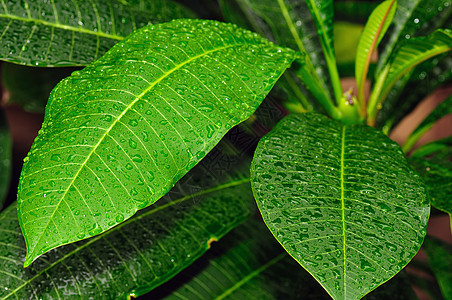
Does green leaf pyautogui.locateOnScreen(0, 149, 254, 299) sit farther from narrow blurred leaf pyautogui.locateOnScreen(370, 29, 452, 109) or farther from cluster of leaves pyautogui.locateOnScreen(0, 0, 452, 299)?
narrow blurred leaf pyautogui.locateOnScreen(370, 29, 452, 109)

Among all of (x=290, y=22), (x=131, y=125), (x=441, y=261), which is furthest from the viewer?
(x=290, y=22)

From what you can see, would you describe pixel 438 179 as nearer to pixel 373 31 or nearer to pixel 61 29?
pixel 373 31

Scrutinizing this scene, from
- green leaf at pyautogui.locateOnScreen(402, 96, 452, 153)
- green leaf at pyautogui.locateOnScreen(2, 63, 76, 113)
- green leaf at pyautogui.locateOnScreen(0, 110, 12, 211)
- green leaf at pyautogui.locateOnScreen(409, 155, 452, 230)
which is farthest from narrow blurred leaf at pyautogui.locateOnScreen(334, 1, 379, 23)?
green leaf at pyautogui.locateOnScreen(0, 110, 12, 211)

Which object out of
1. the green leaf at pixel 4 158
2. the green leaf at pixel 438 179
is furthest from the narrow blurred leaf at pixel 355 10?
the green leaf at pixel 4 158

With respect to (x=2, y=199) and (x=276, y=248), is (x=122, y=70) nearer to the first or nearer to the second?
(x=276, y=248)

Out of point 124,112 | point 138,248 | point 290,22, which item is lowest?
point 138,248

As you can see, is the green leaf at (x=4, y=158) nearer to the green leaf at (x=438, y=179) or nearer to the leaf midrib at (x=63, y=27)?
the leaf midrib at (x=63, y=27)

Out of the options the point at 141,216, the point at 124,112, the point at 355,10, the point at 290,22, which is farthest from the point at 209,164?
the point at 355,10
